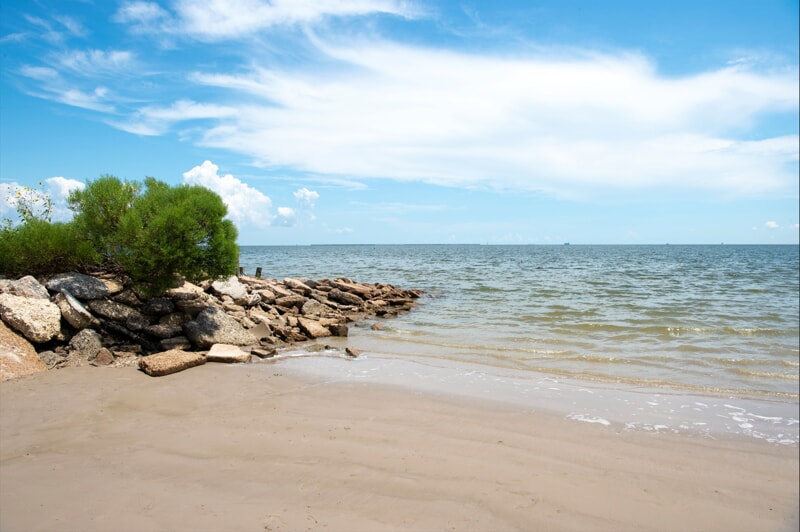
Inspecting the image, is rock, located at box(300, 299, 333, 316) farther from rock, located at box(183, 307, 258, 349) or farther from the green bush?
the green bush

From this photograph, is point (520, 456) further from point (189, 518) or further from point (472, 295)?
point (472, 295)

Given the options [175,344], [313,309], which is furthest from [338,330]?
[175,344]

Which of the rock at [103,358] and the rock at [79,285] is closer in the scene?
the rock at [103,358]

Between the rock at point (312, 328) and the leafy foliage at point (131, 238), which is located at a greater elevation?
the leafy foliage at point (131, 238)

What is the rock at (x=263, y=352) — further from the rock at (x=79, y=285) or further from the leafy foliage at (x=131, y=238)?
the rock at (x=79, y=285)

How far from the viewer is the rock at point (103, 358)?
990 cm

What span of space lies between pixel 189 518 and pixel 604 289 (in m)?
24.3

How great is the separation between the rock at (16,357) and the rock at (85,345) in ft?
2.37

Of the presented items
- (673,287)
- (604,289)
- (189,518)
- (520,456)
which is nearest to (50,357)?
(189,518)

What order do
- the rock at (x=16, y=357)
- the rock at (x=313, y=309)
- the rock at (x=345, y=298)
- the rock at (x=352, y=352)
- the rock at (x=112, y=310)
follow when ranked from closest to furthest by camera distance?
1. the rock at (x=16, y=357)
2. the rock at (x=112, y=310)
3. the rock at (x=352, y=352)
4. the rock at (x=313, y=309)
5. the rock at (x=345, y=298)

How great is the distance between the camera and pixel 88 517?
4.36 metres

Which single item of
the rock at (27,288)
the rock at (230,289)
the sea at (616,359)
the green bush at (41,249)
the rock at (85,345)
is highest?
the green bush at (41,249)

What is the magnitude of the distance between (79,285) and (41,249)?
149 centimetres

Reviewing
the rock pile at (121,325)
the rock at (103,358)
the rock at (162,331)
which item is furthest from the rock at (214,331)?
the rock at (103,358)
